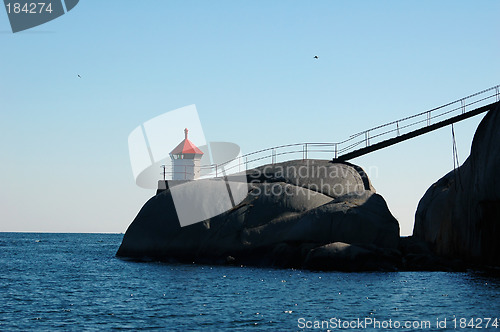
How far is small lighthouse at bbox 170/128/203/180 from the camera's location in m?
39.3

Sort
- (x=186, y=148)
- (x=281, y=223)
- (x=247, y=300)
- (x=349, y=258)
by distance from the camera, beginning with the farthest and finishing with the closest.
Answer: (x=186, y=148) → (x=281, y=223) → (x=349, y=258) → (x=247, y=300)

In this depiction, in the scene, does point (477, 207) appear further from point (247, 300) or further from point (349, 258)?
point (247, 300)

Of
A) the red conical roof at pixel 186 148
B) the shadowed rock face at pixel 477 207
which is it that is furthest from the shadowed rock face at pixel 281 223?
the shadowed rock face at pixel 477 207

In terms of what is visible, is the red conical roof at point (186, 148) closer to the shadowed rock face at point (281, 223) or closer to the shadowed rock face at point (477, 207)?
the shadowed rock face at point (281, 223)

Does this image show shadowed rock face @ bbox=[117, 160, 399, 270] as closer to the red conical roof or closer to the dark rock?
the dark rock

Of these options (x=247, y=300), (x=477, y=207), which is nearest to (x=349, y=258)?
(x=477, y=207)

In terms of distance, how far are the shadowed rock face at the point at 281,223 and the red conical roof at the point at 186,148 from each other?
2.44m

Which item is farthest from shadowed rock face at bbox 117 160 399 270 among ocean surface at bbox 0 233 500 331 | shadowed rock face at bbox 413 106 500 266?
shadowed rock face at bbox 413 106 500 266

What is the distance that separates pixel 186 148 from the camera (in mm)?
39250

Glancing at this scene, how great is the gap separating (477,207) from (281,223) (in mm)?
10396

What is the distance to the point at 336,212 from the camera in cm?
3294

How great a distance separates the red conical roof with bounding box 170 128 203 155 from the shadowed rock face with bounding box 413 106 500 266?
619 inches

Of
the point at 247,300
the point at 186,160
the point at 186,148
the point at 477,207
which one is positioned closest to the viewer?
the point at 247,300

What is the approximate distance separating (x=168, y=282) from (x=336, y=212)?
394 inches
